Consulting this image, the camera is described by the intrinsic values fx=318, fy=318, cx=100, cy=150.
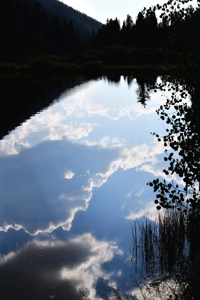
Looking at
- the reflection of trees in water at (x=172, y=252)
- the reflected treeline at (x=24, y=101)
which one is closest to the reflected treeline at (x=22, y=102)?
the reflected treeline at (x=24, y=101)

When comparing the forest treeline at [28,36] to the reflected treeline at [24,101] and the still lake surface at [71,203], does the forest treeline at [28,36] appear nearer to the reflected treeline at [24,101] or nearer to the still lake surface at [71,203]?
the reflected treeline at [24,101]

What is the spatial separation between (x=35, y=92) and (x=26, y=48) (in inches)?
3245

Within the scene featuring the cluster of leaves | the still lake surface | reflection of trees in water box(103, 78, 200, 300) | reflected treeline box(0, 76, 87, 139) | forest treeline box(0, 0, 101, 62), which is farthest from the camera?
forest treeline box(0, 0, 101, 62)

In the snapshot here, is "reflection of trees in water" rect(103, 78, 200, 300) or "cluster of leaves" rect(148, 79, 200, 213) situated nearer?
"cluster of leaves" rect(148, 79, 200, 213)

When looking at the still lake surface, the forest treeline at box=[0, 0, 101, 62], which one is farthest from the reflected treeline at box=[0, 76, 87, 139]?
the forest treeline at box=[0, 0, 101, 62]

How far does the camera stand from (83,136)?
19.9 meters

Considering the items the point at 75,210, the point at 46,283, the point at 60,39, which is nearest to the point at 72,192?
the point at 75,210

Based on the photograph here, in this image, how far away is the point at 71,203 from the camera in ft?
34.8

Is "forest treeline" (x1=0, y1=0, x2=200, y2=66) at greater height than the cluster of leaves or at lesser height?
greater

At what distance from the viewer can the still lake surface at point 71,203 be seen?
21.8 feet

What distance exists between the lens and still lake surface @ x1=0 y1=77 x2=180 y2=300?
663cm

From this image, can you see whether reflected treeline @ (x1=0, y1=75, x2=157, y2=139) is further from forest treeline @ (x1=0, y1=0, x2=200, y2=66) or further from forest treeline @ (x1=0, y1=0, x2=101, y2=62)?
forest treeline @ (x1=0, y1=0, x2=101, y2=62)

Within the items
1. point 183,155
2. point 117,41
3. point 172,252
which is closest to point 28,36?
point 117,41

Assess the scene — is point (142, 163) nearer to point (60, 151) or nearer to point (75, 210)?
point (60, 151)
